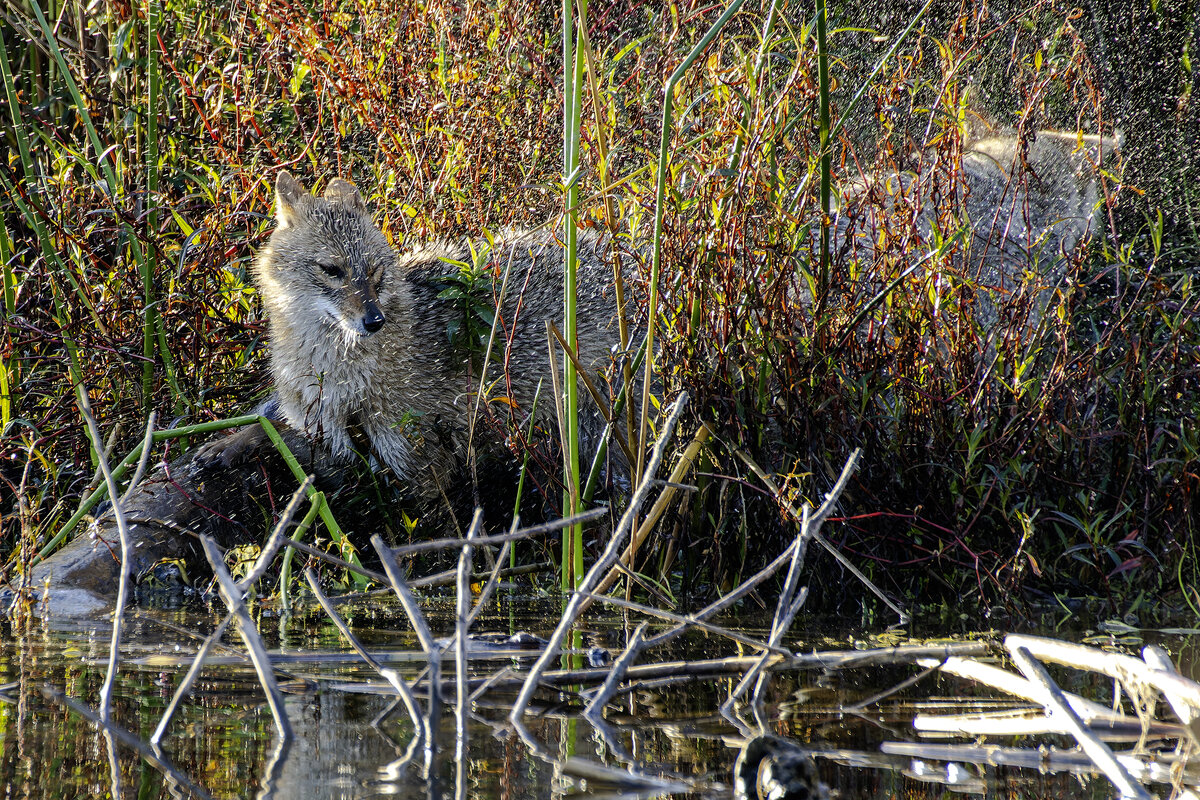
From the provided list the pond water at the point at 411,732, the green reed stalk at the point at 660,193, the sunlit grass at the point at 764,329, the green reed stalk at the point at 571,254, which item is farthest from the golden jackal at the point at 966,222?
the pond water at the point at 411,732

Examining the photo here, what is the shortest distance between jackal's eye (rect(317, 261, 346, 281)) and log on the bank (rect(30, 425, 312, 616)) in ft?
2.58

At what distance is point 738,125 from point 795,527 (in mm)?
1166

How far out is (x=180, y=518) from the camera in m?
3.98

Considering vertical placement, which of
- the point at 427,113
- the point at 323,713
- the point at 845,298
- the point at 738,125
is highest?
the point at 427,113

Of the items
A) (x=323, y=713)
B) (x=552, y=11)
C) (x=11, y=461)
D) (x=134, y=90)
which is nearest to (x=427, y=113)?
(x=134, y=90)

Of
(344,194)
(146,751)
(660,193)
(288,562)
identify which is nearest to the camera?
(146,751)

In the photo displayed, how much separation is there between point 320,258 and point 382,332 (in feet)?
1.35

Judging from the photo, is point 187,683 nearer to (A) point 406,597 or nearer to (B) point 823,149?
(A) point 406,597

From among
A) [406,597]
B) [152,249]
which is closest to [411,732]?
[406,597]

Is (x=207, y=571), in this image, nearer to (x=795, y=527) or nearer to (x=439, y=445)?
(x=439, y=445)

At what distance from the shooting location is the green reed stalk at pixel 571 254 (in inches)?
115

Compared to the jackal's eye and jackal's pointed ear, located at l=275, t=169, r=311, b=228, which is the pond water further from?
jackal's pointed ear, located at l=275, t=169, r=311, b=228

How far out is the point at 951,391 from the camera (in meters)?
3.43

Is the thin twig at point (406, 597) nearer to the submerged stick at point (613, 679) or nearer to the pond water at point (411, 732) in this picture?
the pond water at point (411, 732)
